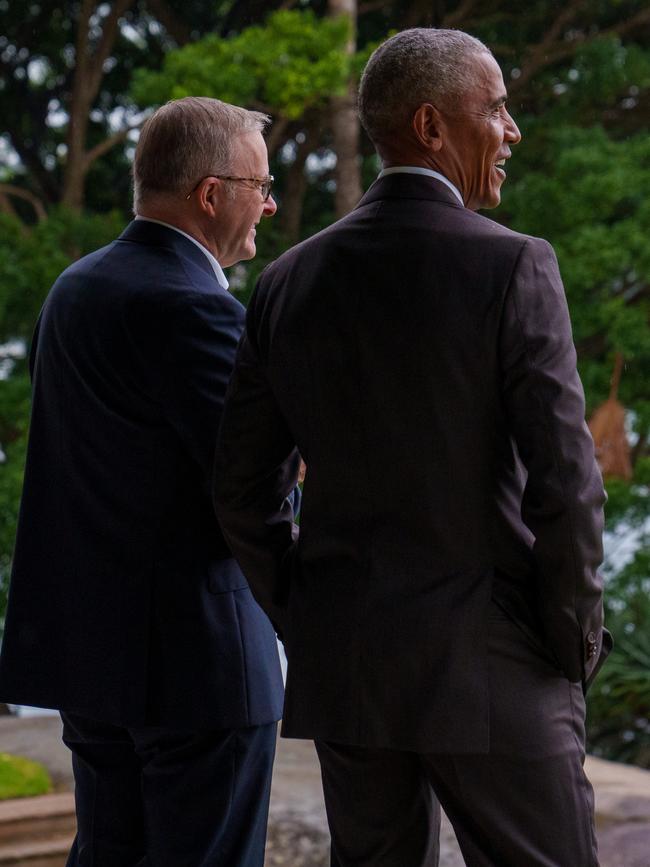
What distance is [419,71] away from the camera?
1615 millimetres

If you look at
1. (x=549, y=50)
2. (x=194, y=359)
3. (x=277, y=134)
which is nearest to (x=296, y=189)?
(x=277, y=134)

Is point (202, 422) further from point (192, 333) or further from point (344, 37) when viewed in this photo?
point (344, 37)

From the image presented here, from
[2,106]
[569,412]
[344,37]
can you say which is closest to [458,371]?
[569,412]

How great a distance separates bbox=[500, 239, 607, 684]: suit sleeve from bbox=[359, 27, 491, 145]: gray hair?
227 mm

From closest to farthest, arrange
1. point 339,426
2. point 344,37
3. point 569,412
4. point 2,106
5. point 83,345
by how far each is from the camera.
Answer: point 569,412
point 339,426
point 83,345
point 344,37
point 2,106

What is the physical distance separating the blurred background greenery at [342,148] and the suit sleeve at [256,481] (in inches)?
174

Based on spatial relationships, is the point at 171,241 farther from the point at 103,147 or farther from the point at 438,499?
the point at 103,147

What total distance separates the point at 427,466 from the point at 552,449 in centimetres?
14

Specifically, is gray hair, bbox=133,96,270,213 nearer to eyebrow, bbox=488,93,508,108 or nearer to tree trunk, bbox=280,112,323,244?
eyebrow, bbox=488,93,508,108

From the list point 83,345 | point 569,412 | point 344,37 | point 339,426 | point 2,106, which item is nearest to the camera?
point 569,412

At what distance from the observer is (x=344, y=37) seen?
6.03 metres

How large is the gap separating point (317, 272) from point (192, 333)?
11.4 inches

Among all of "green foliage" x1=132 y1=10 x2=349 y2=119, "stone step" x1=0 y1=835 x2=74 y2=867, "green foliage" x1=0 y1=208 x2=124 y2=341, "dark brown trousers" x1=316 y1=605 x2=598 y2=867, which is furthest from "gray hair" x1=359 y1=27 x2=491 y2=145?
"green foliage" x1=0 y1=208 x2=124 y2=341

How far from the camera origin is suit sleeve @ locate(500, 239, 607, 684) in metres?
1.48
